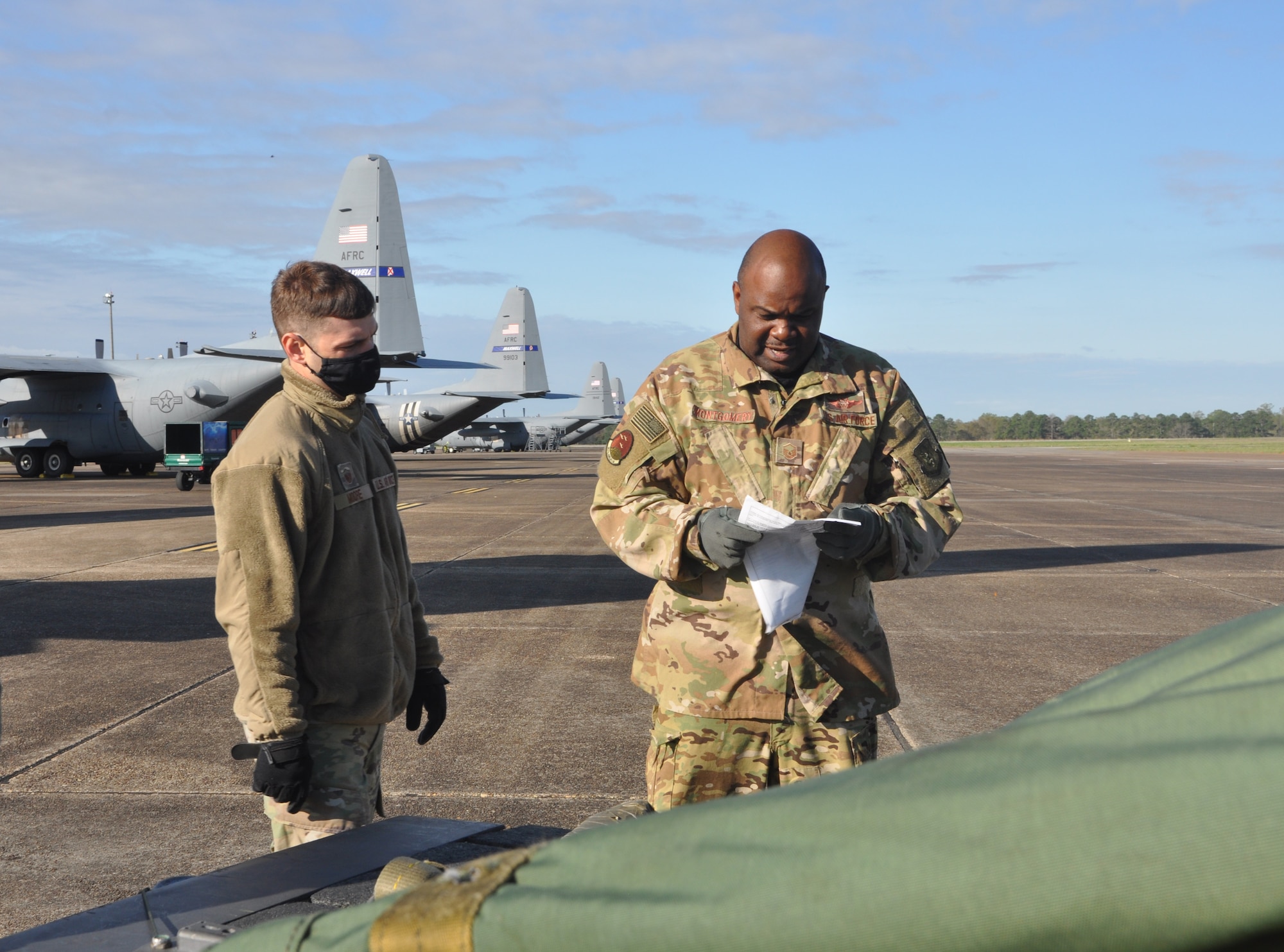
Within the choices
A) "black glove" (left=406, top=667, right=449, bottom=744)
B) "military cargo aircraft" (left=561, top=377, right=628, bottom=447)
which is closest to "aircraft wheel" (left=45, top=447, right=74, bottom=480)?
"black glove" (left=406, top=667, right=449, bottom=744)

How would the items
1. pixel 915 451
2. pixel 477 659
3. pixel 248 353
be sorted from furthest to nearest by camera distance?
1. pixel 248 353
2. pixel 477 659
3. pixel 915 451

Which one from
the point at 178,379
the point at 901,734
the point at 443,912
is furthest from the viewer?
the point at 178,379

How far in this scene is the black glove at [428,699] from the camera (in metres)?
3.17

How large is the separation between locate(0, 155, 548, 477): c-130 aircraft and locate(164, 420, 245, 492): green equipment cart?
190cm

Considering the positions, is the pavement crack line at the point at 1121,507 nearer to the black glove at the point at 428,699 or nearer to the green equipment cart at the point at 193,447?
the black glove at the point at 428,699

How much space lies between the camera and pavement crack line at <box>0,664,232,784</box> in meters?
4.93

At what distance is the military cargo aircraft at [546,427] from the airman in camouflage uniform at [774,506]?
72954 millimetres

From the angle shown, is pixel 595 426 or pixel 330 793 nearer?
pixel 330 793

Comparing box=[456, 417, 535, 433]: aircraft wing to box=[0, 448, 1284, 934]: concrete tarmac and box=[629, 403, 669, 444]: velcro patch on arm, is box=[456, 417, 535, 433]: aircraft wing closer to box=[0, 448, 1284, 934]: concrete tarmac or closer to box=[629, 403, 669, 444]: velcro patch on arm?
box=[0, 448, 1284, 934]: concrete tarmac

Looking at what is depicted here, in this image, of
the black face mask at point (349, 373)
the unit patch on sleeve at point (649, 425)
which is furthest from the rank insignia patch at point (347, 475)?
the unit patch on sleeve at point (649, 425)

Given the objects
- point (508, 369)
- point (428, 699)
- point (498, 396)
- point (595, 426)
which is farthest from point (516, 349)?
point (428, 699)

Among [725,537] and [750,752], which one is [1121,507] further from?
[725,537]

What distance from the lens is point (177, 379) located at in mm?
30094

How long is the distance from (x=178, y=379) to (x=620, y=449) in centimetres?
3021
